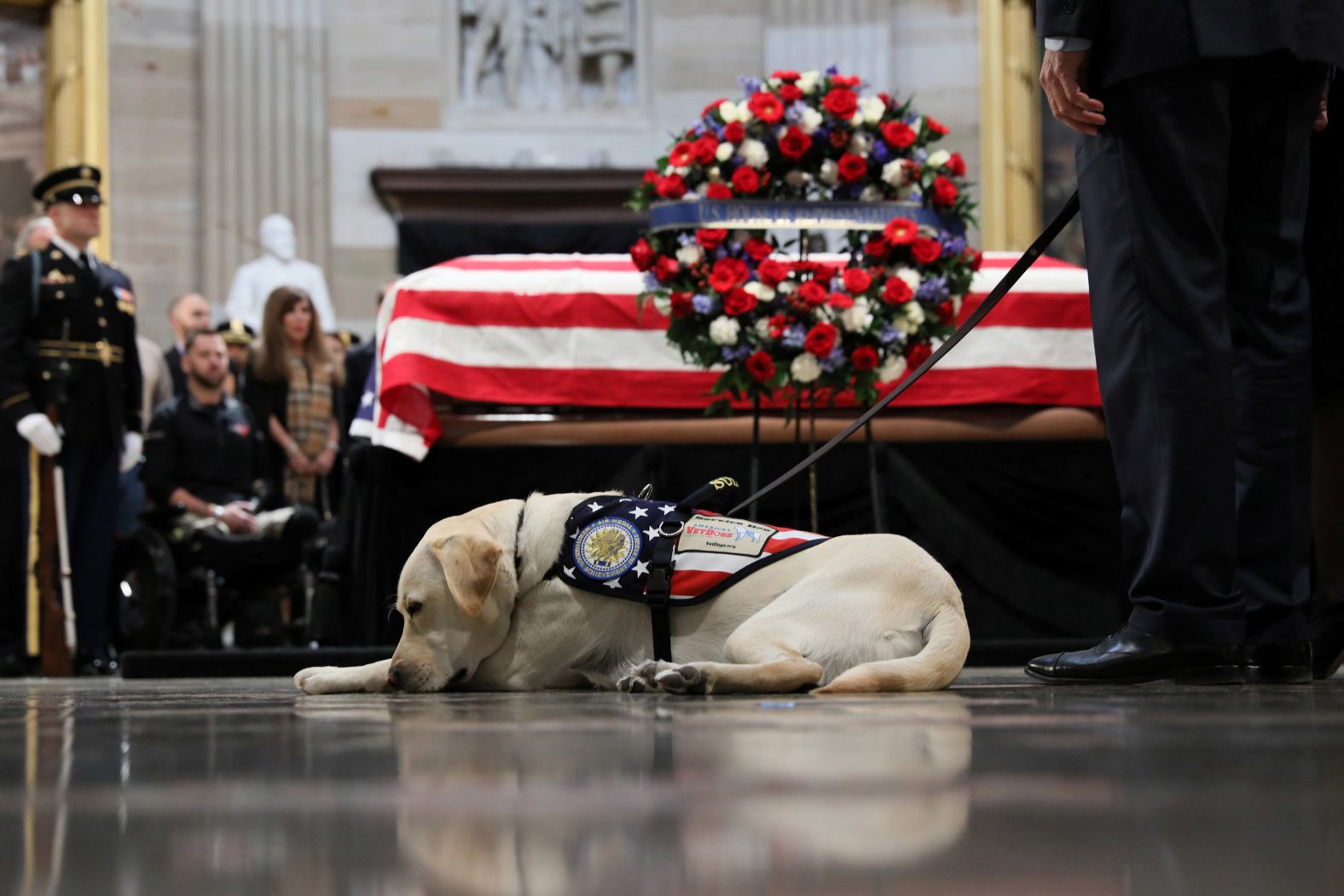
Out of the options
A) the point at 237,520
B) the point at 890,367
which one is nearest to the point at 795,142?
the point at 890,367

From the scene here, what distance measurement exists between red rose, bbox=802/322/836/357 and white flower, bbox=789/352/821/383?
0.04 meters

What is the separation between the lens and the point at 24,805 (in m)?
1.23

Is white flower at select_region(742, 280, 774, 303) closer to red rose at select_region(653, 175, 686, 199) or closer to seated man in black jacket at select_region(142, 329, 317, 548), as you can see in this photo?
red rose at select_region(653, 175, 686, 199)

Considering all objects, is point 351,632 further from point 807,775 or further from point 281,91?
point 281,91

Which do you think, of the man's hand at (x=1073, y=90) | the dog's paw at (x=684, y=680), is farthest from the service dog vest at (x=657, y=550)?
the man's hand at (x=1073, y=90)

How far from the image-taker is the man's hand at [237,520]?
749cm

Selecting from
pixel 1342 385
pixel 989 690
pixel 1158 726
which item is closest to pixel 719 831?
pixel 1158 726

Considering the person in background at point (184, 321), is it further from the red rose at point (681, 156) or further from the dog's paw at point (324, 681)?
the dog's paw at point (324, 681)

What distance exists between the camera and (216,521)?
754 cm

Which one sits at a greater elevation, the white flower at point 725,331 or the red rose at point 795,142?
the red rose at point 795,142

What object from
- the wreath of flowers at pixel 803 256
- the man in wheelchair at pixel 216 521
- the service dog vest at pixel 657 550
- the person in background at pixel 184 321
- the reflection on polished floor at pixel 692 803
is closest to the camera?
the reflection on polished floor at pixel 692 803

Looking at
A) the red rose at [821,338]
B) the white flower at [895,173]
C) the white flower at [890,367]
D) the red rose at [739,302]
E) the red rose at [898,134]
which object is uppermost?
the red rose at [898,134]

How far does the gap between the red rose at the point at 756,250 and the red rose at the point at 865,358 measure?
450mm

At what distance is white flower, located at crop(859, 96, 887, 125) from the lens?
555cm
